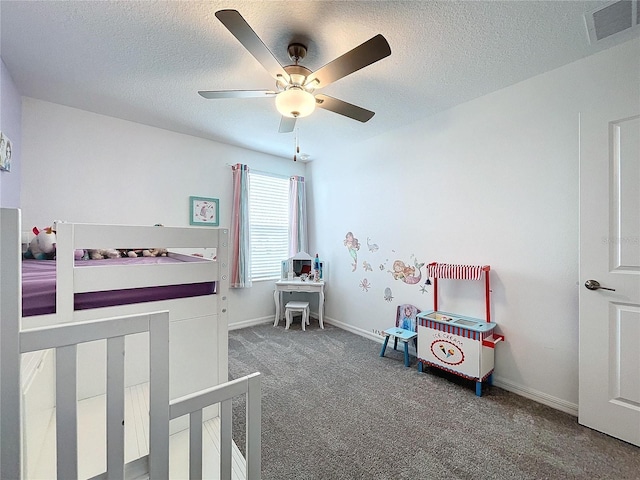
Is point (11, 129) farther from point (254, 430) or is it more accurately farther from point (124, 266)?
point (254, 430)

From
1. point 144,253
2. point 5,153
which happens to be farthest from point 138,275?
point 5,153

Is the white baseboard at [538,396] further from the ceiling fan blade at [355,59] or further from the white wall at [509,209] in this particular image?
the ceiling fan blade at [355,59]

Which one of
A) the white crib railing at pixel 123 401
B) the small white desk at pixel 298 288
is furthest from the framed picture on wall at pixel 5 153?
the small white desk at pixel 298 288

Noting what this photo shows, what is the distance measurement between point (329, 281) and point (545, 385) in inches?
98.5

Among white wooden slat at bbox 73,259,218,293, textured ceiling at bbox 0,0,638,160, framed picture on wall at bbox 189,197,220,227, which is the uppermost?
textured ceiling at bbox 0,0,638,160

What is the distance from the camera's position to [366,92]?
2.27m

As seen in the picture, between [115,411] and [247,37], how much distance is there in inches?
60.6

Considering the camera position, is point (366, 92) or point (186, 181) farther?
point (186, 181)

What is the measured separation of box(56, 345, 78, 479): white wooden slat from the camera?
65cm

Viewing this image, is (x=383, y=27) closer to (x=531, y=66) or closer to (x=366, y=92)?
(x=366, y=92)

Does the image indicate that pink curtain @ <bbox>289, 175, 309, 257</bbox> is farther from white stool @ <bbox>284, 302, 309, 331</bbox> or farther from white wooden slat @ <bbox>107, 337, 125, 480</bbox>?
white wooden slat @ <bbox>107, 337, 125, 480</bbox>

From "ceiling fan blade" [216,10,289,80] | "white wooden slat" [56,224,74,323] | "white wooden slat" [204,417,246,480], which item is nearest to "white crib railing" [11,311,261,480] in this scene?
"white wooden slat" [204,417,246,480]

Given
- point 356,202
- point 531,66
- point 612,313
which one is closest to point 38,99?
point 356,202

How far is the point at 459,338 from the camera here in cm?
219
